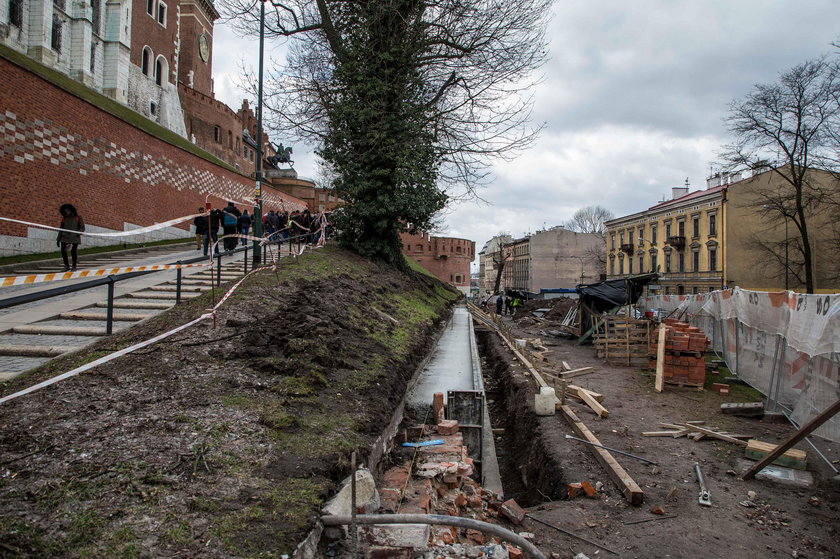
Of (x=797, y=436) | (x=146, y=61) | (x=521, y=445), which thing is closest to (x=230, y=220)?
(x=521, y=445)

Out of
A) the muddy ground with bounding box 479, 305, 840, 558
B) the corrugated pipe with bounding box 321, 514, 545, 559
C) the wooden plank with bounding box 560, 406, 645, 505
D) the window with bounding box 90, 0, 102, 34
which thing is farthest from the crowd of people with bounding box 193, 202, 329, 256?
the window with bounding box 90, 0, 102, 34

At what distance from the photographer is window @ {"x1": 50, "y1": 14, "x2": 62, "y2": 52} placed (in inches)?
1177

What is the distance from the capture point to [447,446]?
619 cm

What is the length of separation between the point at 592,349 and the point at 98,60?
3669cm

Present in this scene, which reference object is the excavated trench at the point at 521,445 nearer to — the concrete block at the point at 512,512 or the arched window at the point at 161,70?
the concrete block at the point at 512,512

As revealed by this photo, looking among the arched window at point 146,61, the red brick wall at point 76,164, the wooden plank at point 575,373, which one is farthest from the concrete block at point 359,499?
the arched window at point 146,61

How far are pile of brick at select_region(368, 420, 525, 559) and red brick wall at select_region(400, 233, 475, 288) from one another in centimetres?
6162

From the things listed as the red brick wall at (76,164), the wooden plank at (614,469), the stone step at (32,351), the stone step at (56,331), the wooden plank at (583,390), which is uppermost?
the red brick wall at (76,164)

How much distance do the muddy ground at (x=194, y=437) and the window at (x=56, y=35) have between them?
32.1 m

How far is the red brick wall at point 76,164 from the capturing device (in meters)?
12.8

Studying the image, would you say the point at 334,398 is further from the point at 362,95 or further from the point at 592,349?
the point at 592,349

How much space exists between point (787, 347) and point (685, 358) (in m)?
3.05

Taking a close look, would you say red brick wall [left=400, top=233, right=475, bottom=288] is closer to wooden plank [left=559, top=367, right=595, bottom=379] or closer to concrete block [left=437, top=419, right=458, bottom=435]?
wooden plank [left=559, top=367, right=595, bottom=379]

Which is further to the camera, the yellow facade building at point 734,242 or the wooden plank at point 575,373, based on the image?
the yellow facade building at point 734,242
